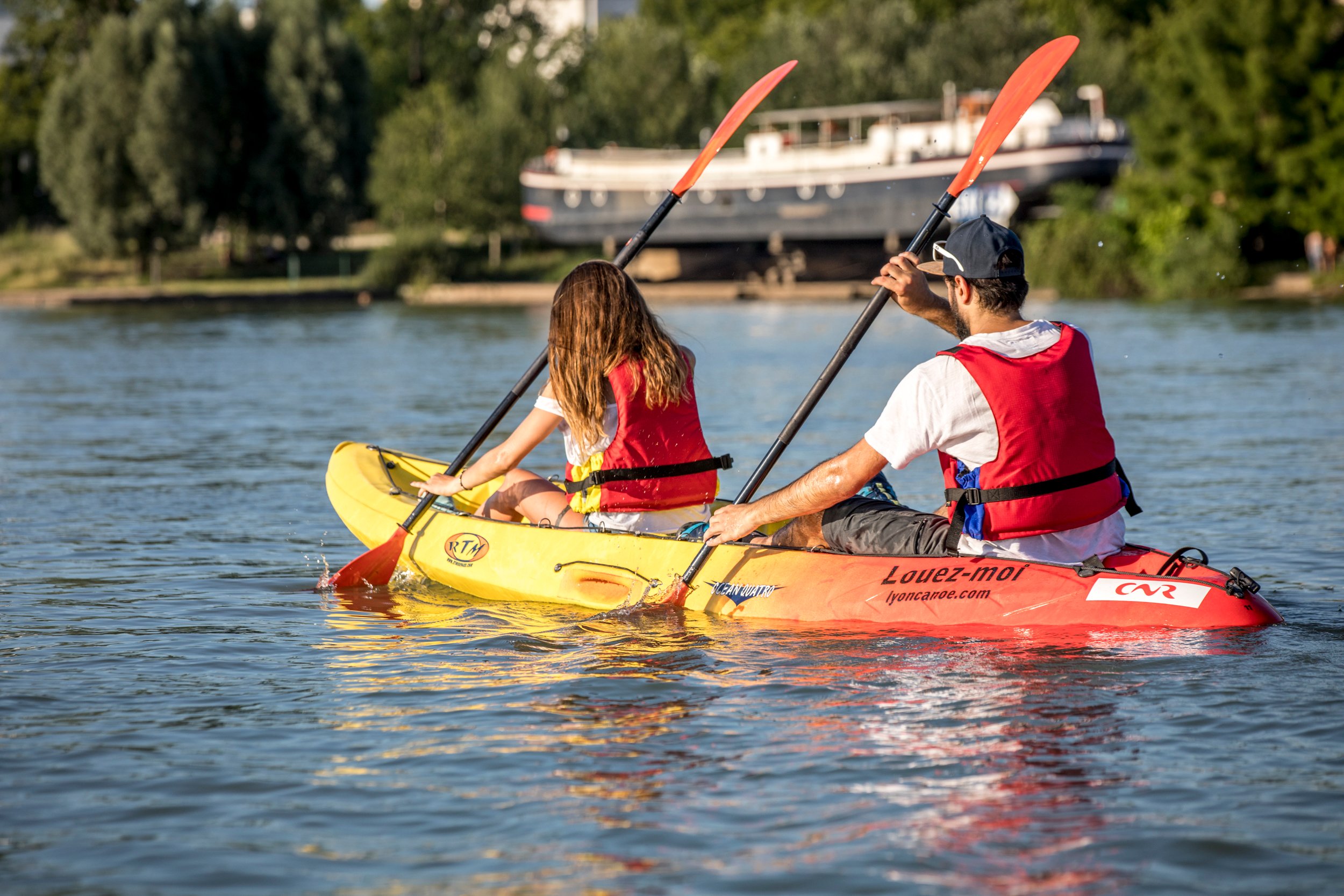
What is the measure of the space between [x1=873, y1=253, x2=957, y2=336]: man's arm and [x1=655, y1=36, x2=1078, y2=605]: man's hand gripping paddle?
0.11 meters

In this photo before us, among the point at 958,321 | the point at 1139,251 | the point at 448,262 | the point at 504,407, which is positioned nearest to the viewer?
the point at 958,321

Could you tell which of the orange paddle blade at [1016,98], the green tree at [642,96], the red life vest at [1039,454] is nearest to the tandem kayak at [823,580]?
the red life vest at [1039,454]

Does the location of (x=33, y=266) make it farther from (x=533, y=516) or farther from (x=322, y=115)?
(x=533, y=516)

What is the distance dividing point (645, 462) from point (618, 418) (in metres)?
0.25

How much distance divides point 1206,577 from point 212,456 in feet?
29.8

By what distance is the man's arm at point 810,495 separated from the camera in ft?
18.1

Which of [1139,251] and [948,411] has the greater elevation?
[948,411]

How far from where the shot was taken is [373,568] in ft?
25.6

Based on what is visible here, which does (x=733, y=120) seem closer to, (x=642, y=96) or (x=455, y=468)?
(x=455, y=468)

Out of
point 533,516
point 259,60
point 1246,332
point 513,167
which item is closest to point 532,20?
point 513,167

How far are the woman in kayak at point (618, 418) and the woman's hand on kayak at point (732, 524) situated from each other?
0.50 metres

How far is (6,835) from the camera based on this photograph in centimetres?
420

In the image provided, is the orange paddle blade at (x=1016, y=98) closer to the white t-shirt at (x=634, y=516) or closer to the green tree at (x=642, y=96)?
the white t-shirt at (x=634, y=516)

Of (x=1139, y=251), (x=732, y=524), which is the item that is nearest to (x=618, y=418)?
(x=732, y=524)
